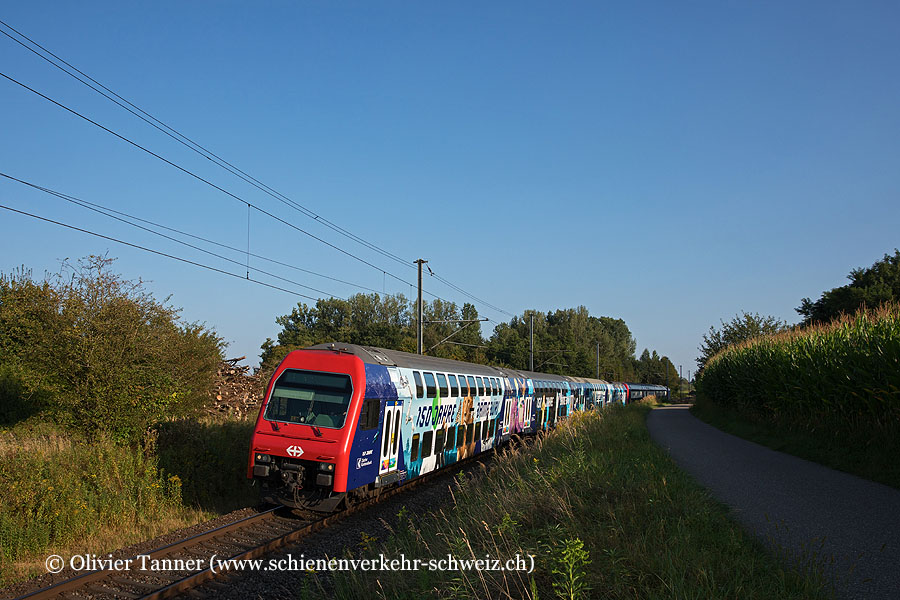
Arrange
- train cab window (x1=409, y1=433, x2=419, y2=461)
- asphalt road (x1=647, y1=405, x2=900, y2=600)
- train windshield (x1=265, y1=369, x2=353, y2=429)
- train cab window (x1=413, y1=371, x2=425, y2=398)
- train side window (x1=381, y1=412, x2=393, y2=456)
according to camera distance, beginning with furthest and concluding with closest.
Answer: train cab window (x1=413, y1=371, x2=425, y2=398)
train cab window (x1=409, y1=433, x2=419, y2=461)
train side window (x1=381, y1=412, x2=393, y2=456)
train windshield (x1=265, y1=369, x2=353, y2=429)
asphalt road (x1=647, y1=405, x2=900, y2=600)

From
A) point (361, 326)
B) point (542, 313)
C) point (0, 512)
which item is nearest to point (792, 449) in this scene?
point (0, 512)

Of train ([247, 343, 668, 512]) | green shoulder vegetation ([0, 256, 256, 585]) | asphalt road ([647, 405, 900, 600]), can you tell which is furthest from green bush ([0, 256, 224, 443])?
asphalt road ([647, 405, 900, 600])

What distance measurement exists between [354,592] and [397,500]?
702 cm

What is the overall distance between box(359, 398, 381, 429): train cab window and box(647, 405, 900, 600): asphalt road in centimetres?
603

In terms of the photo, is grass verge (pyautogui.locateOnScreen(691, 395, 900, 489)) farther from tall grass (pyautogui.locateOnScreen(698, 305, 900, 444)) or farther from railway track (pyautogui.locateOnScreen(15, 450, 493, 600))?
railway track (pyautogui.locateOnScreen(15, 450, 493, 600))

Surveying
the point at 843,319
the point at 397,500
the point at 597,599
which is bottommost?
the point at 397,500

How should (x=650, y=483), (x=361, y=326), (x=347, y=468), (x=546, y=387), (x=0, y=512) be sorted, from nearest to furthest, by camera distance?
(x=650, y=483) < (x=0, y=512) < (x=347, y=468) < (x=546, y=387) < (x=361, y=326)

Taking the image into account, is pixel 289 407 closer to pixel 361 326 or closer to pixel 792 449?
pixel 792 449

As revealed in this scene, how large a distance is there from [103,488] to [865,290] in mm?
50019

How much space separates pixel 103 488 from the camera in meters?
11.9

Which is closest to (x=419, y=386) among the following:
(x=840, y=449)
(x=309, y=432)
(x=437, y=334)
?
(x=309, y=432)

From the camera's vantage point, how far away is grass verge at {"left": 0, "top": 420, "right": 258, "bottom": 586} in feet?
32.7

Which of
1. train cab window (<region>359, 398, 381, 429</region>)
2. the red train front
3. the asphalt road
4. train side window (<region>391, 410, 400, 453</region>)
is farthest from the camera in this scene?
train side window (<region>391, 410, 400, 453</region>)

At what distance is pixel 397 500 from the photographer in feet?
45.5
